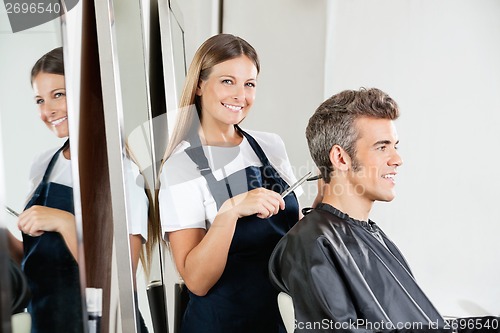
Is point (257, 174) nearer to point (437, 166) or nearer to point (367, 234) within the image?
point (367, 234)

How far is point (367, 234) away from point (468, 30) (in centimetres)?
71

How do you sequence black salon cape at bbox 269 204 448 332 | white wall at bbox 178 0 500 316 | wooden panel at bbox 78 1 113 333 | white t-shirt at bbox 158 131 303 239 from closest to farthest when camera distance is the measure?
1. black salon cape at bbox 269 204 448 332
2. white wall at bbox 178 0 500 316
3. white t-shirt at bbox 158 131 303 239
4. wooden panel at bbox 78 1 113 333

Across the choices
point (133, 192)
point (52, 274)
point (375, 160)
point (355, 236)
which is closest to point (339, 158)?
point (375, 160)

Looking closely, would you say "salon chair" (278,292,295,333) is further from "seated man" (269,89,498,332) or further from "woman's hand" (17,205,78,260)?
"woman's hand" (17,205,78,260)

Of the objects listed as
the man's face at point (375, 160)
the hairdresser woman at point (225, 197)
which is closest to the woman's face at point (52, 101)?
the hairdresser woman at point (225, 197)

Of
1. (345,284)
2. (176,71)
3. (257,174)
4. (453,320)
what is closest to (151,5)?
(176,71)

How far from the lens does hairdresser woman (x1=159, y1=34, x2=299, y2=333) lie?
2133 mm

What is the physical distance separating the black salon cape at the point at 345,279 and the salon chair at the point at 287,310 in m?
0.02

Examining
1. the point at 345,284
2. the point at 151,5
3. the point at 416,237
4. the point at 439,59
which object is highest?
the point at 151,5

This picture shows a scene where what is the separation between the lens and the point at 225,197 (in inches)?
84.9

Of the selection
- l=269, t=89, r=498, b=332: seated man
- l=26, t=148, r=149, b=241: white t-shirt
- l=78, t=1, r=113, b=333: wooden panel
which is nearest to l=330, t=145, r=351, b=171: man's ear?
l=269, t=89, r=498, b=332: seated man

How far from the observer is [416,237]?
2061 millimetres

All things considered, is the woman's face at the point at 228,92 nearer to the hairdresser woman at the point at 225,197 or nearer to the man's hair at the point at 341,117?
the hairdresser woman at the point at 225,197

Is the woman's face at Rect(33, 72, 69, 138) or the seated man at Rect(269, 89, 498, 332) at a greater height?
the woman's face at Rect(33, 72, 69, 138)
